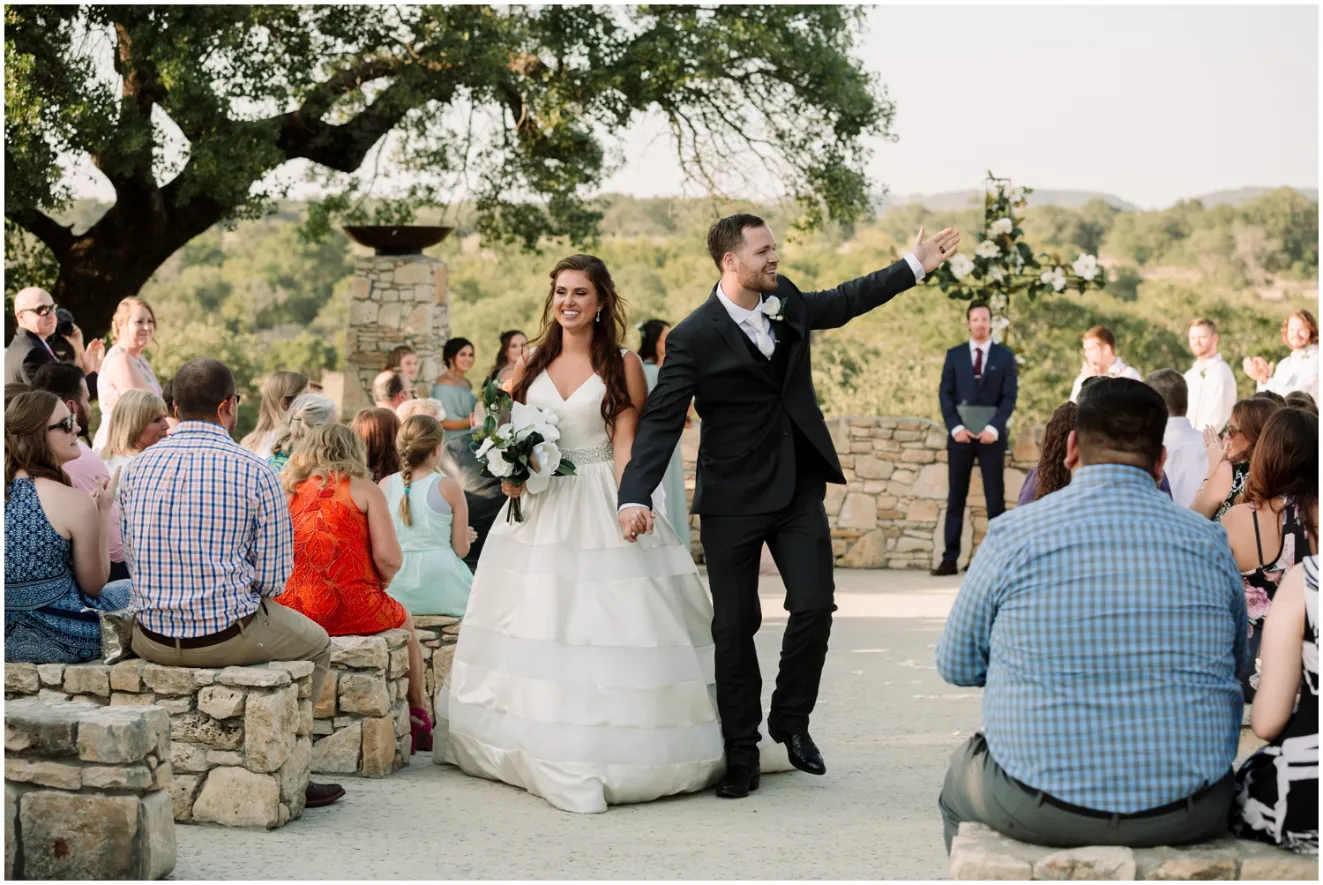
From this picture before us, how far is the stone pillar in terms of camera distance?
1412 cm

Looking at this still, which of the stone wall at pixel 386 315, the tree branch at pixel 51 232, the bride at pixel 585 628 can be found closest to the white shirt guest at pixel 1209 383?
the bride at pixel 585 628

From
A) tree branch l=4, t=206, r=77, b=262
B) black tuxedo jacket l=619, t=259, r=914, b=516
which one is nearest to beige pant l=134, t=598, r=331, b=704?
black tuxedo jacket l=619, t=259, r=914, b=516

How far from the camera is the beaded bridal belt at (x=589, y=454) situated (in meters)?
5.10

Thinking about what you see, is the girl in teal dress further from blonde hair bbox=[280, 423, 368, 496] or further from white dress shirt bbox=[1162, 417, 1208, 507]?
blonde hair bbox=[280, 423, 368, 496]

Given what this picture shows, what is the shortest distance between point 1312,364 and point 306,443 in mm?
7352

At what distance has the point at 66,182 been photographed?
12492mm

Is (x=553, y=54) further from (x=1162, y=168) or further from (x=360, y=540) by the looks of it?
(x=1162, y=168)

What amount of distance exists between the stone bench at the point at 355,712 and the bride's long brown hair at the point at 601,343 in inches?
39.6

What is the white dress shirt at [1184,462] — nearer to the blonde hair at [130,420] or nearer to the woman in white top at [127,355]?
the blonde hair at [130,420]

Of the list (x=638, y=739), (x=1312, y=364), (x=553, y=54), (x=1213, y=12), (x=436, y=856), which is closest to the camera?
(x=436, y=856)

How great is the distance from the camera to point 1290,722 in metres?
3.05

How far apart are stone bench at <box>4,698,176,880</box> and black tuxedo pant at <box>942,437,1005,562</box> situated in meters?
7.85

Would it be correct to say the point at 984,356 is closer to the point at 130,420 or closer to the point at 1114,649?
the point at 130,420

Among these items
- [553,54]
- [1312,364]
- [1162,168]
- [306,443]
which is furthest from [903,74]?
[306,443]
